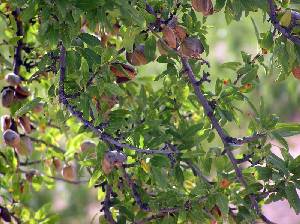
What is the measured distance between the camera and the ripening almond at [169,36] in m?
1.42

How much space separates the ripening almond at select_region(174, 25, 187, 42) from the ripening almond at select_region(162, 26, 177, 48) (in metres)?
0.03

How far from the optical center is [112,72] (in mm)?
1461

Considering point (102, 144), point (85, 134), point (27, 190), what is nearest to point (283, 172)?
point (102, 144)

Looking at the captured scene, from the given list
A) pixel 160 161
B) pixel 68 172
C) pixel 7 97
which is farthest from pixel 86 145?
pixel 160 161

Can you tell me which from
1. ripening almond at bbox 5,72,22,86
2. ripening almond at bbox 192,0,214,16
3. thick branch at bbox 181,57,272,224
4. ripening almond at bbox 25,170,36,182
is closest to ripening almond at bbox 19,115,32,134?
ripening almond at bbox 5,72,22,86

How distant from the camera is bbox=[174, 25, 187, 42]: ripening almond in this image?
4.78 feet

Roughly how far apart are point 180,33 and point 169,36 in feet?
0.16

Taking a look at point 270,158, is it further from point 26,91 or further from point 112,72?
point 26,91

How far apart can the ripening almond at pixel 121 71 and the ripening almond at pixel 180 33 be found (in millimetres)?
131

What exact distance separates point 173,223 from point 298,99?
397 centimetres

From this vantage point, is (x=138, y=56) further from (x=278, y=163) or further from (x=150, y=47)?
(x=278, y=163)

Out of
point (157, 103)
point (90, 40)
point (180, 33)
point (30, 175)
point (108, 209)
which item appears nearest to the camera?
point (90, 40)

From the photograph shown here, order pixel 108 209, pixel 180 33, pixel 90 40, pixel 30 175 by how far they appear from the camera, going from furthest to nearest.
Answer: pixel 30 175, pixel 108 209, pixel 180 33, pixel 90 40

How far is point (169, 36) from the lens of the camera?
4.67 ft
